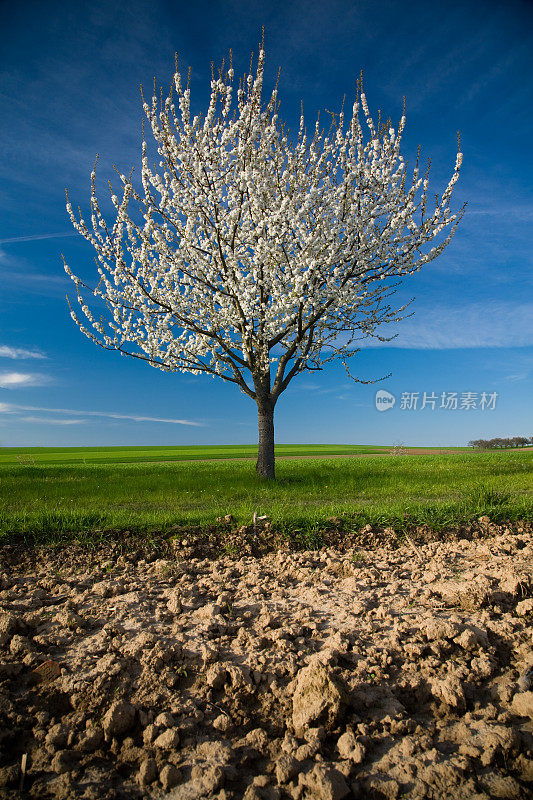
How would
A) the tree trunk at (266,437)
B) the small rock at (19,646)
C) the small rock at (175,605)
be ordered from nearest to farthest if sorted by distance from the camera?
the small rock at (19,646)
the small rock at (175,605)
the tree trunk at (266,437)

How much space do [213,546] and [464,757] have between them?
448cm

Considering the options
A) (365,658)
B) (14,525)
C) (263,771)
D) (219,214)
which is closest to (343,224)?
(219,214)

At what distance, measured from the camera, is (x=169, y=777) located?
2.54 metres

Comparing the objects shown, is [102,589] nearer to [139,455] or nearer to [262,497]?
[262,497]

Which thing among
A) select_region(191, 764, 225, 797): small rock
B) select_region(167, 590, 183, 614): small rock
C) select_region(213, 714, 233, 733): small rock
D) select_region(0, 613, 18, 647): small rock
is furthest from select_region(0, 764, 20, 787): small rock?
select_region(167, 590, 183, 614): small rock

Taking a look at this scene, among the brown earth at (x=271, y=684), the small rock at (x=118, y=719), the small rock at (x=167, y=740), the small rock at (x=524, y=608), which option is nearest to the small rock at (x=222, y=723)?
the brown earth at (x=271, y=684)

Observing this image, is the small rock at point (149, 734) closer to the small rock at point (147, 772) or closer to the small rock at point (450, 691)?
the small rock at point (147, 772)

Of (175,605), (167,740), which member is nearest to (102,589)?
(175,605)

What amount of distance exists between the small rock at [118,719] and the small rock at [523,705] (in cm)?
260

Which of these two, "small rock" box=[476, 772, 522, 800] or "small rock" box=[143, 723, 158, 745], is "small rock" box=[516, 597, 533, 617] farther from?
"small rock" box=[143, 723, 158, 745]

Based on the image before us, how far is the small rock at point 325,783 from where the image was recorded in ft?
7.90

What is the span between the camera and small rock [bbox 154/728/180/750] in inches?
110

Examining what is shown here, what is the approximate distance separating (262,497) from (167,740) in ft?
29.6

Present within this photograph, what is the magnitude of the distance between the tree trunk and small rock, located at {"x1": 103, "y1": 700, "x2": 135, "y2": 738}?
11861 millimetres
